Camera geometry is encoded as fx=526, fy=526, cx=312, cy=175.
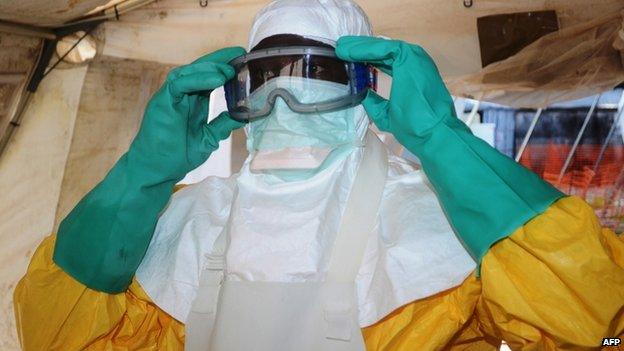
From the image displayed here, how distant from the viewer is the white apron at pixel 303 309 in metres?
0.79

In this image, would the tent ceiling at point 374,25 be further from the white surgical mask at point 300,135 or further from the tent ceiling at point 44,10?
the white surgical mask at point 300,135

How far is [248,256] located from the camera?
33.6 inches

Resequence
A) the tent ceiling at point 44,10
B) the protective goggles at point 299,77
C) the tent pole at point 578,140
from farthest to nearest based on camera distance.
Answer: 1. the tent pole at point 578,140
2. the tent ceiling at point 44,10
3. the protective goggles at point 299,77

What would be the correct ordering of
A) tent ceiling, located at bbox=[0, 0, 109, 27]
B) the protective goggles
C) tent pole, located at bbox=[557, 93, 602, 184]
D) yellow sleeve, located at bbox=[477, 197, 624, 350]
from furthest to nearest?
1. tent pole, located at bbox=[557, 93, 602, 184]
2. tent ceiling, located at bbox=[0, 0, 109, 27]
3. the protective goggles
4. yellow sleeve, located at bbox=[477, 197, 624, 350]

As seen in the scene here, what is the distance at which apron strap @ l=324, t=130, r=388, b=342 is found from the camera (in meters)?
0.79

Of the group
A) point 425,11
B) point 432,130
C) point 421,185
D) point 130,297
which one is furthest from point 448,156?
point 425,11

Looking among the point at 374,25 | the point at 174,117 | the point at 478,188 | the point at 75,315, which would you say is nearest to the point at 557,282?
the point at 478,188

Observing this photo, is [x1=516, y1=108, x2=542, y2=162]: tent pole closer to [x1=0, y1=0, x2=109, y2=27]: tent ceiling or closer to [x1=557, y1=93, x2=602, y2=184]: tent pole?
[x1=557, y1=93, x2=602, y2=184]: tent pole

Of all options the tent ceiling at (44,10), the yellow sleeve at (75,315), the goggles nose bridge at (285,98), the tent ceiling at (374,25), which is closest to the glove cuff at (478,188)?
the goggles nose bridge at (285,98)

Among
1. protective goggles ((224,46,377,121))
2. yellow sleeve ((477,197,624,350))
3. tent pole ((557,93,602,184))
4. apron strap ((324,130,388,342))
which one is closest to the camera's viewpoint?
yellow sleeve ((477,197,624,350))

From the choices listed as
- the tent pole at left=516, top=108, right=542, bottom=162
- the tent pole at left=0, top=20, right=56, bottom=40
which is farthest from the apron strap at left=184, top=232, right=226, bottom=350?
the tent pole at left=516, top=108, right=542, bottom=162

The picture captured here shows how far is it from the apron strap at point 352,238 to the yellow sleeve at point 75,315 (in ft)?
1.06

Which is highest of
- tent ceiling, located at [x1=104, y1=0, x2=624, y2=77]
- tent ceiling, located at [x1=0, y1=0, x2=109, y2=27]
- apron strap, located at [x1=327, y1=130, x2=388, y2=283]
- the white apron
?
tent ceiling, located at [x1=0, y1=0, x2=109, y2=27]

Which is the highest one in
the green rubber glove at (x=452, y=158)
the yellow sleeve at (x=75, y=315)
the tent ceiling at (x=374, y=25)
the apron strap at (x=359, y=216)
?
the tent ceiling at (x=374, y=25)
